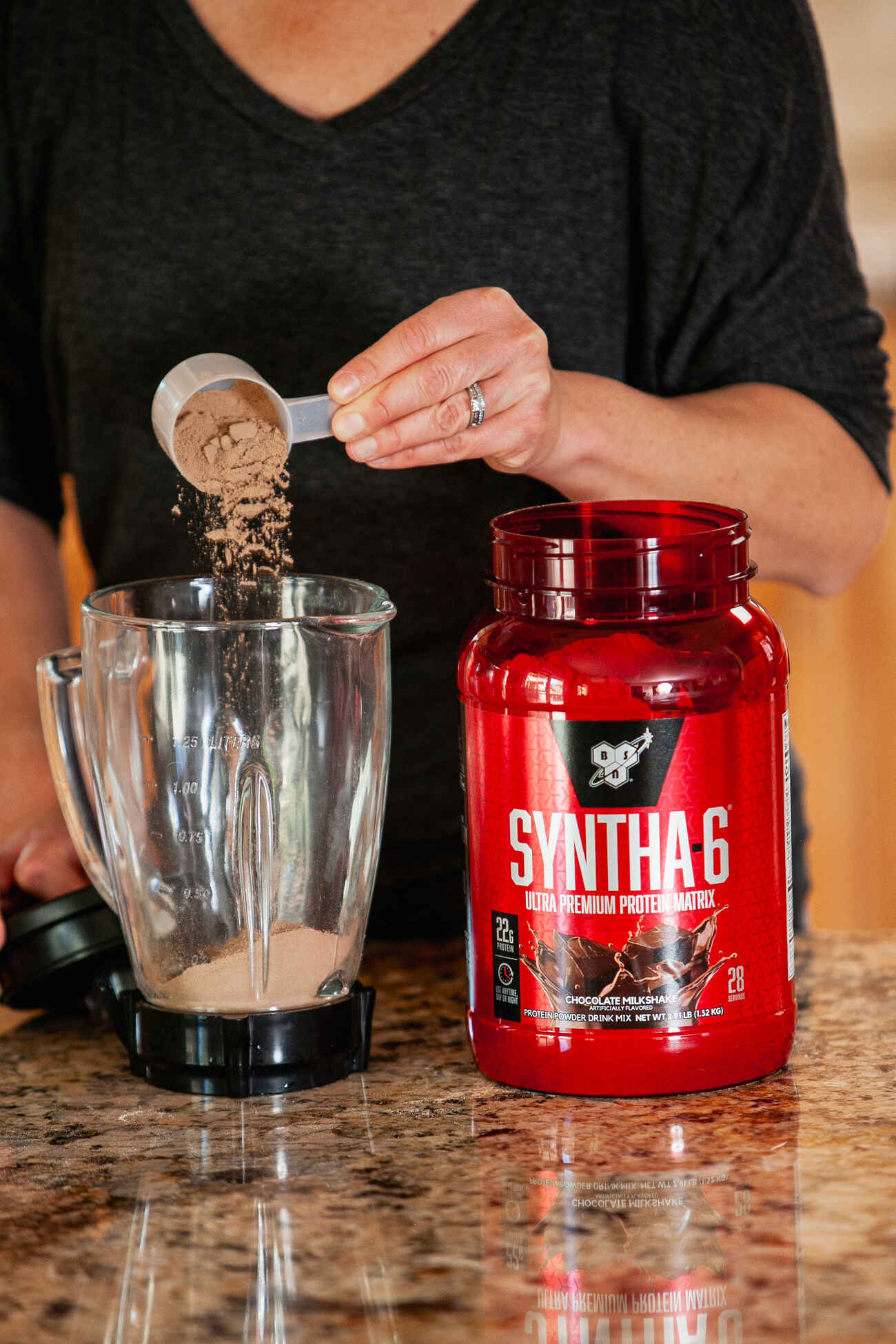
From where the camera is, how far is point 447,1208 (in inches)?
22.3

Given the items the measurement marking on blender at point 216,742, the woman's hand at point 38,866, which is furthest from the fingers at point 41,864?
the measurement marking on blender at point 216,742

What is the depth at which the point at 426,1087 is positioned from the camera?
697 mm

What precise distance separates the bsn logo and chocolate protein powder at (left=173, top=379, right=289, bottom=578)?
24cm

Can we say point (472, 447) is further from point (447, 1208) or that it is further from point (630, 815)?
point (447, 1208)

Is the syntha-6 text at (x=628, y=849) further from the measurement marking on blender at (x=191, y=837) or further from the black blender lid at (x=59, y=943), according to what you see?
the black blender lid at (x=59, y=943)

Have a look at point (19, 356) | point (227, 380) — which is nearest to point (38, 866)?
point (227, 380)

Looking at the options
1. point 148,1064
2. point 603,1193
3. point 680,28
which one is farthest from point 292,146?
point 603,1193

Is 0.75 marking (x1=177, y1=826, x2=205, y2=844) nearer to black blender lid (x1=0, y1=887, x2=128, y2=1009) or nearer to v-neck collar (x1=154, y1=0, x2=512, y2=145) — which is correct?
black blender lid (x1=0, y1=887, x2=128, y2=1009)

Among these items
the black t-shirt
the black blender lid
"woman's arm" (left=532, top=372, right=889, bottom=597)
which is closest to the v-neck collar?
the black t-shirt

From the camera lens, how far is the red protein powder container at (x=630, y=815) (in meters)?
0.62

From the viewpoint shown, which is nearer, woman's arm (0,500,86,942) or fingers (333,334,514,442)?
fingers (333,334,514,442)

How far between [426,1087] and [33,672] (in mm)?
518

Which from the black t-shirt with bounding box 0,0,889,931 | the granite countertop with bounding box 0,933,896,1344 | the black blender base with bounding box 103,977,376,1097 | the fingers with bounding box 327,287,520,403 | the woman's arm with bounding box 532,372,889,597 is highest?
the black t-shirt with bounding box 0,0,889,931

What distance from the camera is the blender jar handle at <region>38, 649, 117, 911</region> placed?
0.75m
